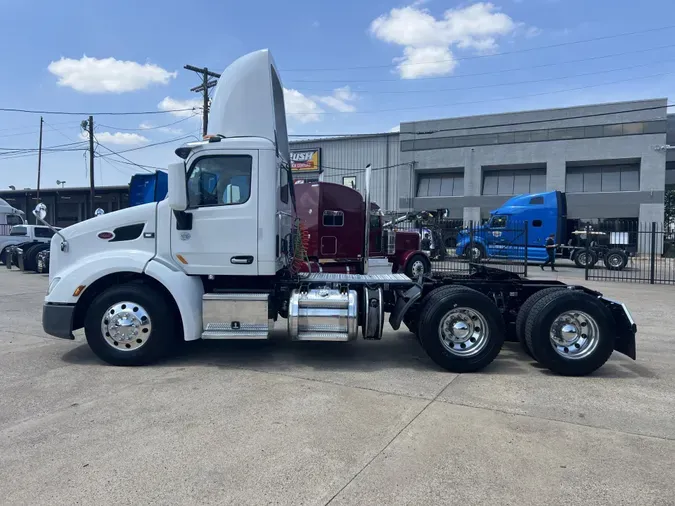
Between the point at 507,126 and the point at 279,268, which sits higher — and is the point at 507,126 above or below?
above

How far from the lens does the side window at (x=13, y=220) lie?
83.0 ft

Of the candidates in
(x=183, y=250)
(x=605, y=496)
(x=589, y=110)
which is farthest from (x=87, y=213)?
(x=605, y=496)

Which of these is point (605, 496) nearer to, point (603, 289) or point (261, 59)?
point (261, 59)

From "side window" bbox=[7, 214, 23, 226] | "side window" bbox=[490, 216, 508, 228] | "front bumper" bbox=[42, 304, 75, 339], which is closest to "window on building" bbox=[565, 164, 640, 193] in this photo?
"side window" bbox=[490, 216, 508, 228]

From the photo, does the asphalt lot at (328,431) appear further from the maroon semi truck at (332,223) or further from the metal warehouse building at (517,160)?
the metal warehouse building at (517,160)

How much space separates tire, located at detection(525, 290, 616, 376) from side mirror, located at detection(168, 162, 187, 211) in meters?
4.29

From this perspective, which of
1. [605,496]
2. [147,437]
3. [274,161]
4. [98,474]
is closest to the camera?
[605,496]

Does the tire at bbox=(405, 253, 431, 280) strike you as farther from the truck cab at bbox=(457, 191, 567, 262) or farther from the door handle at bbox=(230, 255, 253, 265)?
the door handle at bbox=(230, 255, 253, 265)

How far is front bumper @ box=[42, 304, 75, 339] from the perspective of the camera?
600cm

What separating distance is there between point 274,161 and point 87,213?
49.2m

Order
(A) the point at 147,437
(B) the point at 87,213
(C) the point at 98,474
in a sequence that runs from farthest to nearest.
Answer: (B) the point at 87,213
(A) the point at 147,437
(C) the point at 98,474

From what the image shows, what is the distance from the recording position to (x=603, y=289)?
15203 millimetres

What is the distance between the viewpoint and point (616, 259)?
866 inches

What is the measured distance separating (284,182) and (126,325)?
2685mm
